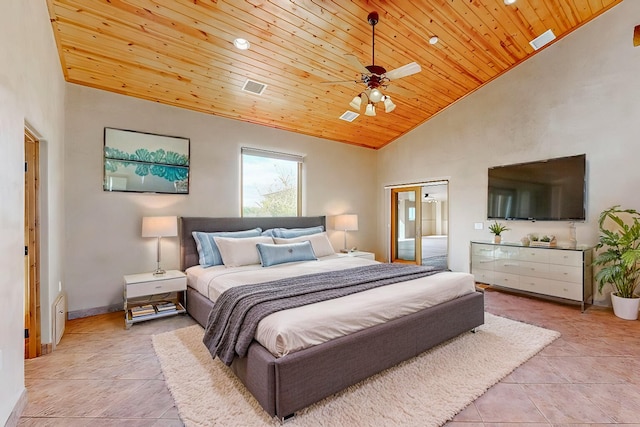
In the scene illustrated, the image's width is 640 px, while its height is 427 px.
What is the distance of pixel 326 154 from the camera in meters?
6.00

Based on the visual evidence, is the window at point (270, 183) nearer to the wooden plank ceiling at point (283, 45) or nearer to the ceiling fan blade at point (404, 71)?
the wooden plank ceiling at point (283, 45)

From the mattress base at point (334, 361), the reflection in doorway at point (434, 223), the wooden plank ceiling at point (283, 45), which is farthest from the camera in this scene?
the reflection in doorway at point (434, 223)

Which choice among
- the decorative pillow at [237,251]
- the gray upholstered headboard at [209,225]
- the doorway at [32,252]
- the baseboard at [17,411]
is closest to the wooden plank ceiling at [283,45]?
the doorway at [32,252]

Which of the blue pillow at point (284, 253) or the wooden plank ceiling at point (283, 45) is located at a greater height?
the wooden plank ceiling at point (283, 45)

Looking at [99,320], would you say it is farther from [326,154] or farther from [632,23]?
[632,23]

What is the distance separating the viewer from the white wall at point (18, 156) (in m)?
1.69

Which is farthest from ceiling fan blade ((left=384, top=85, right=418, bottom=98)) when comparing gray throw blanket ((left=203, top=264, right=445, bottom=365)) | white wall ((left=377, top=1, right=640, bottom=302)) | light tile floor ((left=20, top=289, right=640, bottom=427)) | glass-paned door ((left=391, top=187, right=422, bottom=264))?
light tile floor ((left=20, top=289, right=640, bottom=427))

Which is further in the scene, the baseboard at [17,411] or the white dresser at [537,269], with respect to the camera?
the white dresser at [537,269]

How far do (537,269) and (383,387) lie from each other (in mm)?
3359

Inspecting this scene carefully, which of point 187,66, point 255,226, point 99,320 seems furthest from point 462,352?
point 187,66

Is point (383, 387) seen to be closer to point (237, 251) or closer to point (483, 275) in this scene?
point (237, 251)

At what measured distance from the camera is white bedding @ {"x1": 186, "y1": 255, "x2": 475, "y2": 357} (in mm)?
1919

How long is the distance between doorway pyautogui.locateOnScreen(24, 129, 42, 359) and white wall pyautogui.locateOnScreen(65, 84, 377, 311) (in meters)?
1.01

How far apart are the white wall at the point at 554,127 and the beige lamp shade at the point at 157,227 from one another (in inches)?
184
